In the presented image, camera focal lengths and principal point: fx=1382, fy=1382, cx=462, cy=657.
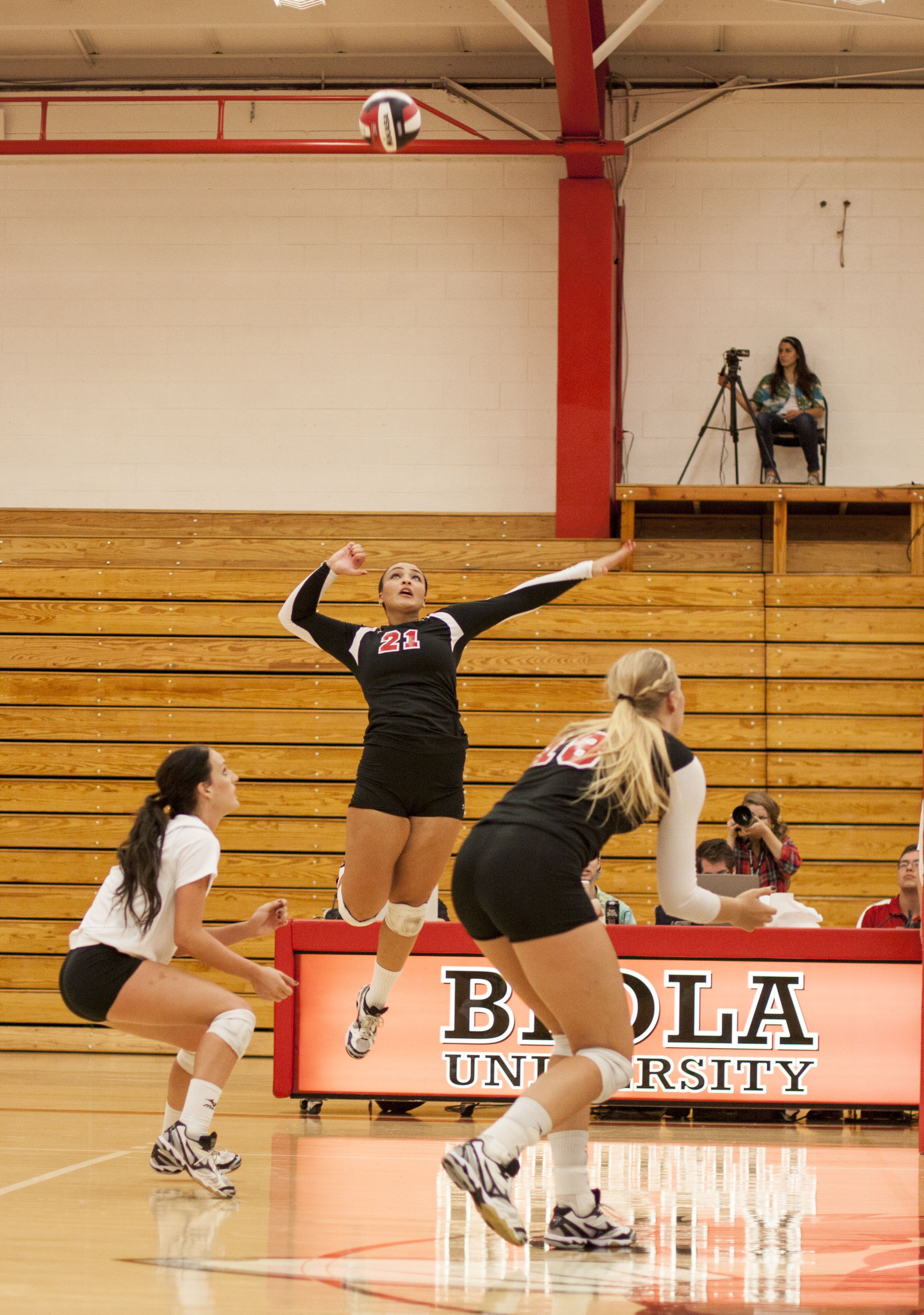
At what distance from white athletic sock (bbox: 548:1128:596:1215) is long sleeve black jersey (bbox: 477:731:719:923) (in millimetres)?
617

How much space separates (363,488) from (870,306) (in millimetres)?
4378

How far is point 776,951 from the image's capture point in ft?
20.5

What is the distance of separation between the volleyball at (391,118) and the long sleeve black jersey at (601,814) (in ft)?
14.1

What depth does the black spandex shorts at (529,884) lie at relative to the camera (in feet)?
10.8

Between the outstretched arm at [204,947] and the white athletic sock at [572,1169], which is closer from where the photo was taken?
the white athletic sock at [572,1169]

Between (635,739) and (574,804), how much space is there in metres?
0.22

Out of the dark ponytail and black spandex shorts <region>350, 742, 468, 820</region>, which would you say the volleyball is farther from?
the dark ponytail

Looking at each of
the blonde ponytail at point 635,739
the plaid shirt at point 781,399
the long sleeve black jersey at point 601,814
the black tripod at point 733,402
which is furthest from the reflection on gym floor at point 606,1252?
the plaid shirt at point 781,399

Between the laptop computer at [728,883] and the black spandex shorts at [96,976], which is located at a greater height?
the laptop computer at [728,883]

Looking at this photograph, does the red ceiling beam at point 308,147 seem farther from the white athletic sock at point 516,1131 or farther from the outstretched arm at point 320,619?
the white athletic sock at point 516,1131

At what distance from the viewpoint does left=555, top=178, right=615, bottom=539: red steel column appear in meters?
10.7

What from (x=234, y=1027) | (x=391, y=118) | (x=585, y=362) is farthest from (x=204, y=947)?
(x=585, y=362)

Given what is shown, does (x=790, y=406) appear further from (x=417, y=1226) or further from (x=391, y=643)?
(x=417, y=1226)

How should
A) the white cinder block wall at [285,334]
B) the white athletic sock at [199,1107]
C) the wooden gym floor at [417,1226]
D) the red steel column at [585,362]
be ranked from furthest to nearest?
the white cinder block wall at [285,334] → the red steel column at [585,362] → the white athletic sock at [199,1107] → the wooden gym floor at [417,1226]
